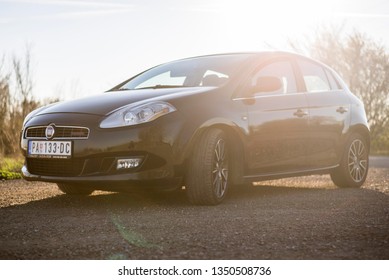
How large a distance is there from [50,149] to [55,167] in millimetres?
159

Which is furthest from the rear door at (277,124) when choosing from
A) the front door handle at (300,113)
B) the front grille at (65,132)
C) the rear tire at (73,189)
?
the rear tire at (73,189)

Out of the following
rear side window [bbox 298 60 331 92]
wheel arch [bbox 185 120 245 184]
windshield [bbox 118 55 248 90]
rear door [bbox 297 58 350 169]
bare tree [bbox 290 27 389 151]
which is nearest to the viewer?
wheel arch [bbox 185 120 245 184]

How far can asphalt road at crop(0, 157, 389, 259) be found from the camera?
11.5 feet

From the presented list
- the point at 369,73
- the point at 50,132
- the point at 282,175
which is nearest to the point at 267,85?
the point at 282,175

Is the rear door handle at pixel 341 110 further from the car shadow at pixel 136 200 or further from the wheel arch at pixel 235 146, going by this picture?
the wheel arch at pixel 235 146

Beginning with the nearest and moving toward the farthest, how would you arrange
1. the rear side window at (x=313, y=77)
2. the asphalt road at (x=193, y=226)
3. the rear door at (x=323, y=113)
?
1. the asphalt road at (x=193, y=226)
2. the rear door at (x=323, y=113)
3. the rear side window at (x=313, y=77)

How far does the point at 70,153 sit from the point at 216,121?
1.26m

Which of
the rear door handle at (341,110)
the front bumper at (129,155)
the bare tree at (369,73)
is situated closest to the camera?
the front bumper at (129,155)

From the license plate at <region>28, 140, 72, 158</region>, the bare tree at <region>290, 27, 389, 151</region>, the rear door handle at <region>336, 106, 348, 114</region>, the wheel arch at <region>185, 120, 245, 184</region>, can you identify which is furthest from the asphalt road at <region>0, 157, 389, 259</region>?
Result: the bare tree at <region>290, 27, 389, 151</region>

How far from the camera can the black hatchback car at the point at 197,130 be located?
16.3 ft

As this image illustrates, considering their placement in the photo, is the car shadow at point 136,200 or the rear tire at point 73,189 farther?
the rear tire at point 73,189

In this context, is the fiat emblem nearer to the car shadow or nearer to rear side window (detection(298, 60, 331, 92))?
the car shadow

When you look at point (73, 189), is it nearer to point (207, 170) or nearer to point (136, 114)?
point (136, 114)
